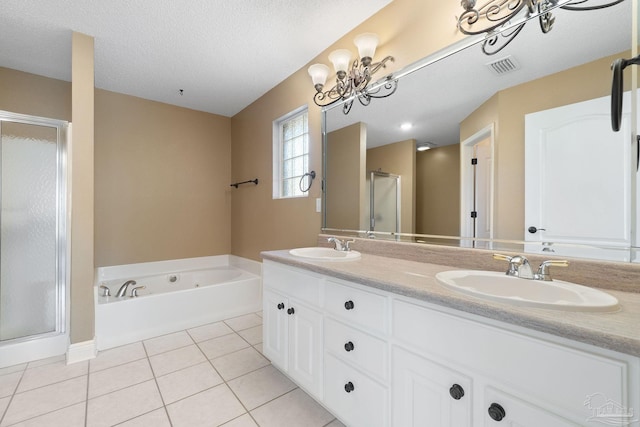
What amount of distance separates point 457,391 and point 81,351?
8.37ft

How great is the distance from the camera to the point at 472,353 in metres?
0.80

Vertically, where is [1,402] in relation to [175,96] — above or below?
below

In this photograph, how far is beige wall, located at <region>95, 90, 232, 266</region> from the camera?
2.90m

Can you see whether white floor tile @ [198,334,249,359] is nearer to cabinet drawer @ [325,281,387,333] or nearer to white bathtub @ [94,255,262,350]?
white bathtub @ [94,255,262,350]

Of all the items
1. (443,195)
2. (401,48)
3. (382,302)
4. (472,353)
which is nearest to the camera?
(472,353)

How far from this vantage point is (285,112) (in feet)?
8.80

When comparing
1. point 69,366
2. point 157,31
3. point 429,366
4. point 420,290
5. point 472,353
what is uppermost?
point 157,31

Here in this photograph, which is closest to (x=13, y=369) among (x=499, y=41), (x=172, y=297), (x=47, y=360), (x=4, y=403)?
(x=47, y=360)

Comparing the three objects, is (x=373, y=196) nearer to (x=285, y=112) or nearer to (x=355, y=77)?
(x=355, y=77)

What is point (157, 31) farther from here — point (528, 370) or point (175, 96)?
point (528, 370)

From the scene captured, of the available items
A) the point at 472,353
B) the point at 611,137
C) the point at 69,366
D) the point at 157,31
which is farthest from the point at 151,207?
the point at 611,137

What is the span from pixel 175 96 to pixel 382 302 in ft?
10.6

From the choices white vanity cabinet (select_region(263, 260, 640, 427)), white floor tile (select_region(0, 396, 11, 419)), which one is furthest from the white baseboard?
white vanity cabinet (select_region(263, 260, 640, 427))

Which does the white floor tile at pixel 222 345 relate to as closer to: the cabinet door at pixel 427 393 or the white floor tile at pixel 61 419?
the white floor tile at pixel 61 419
